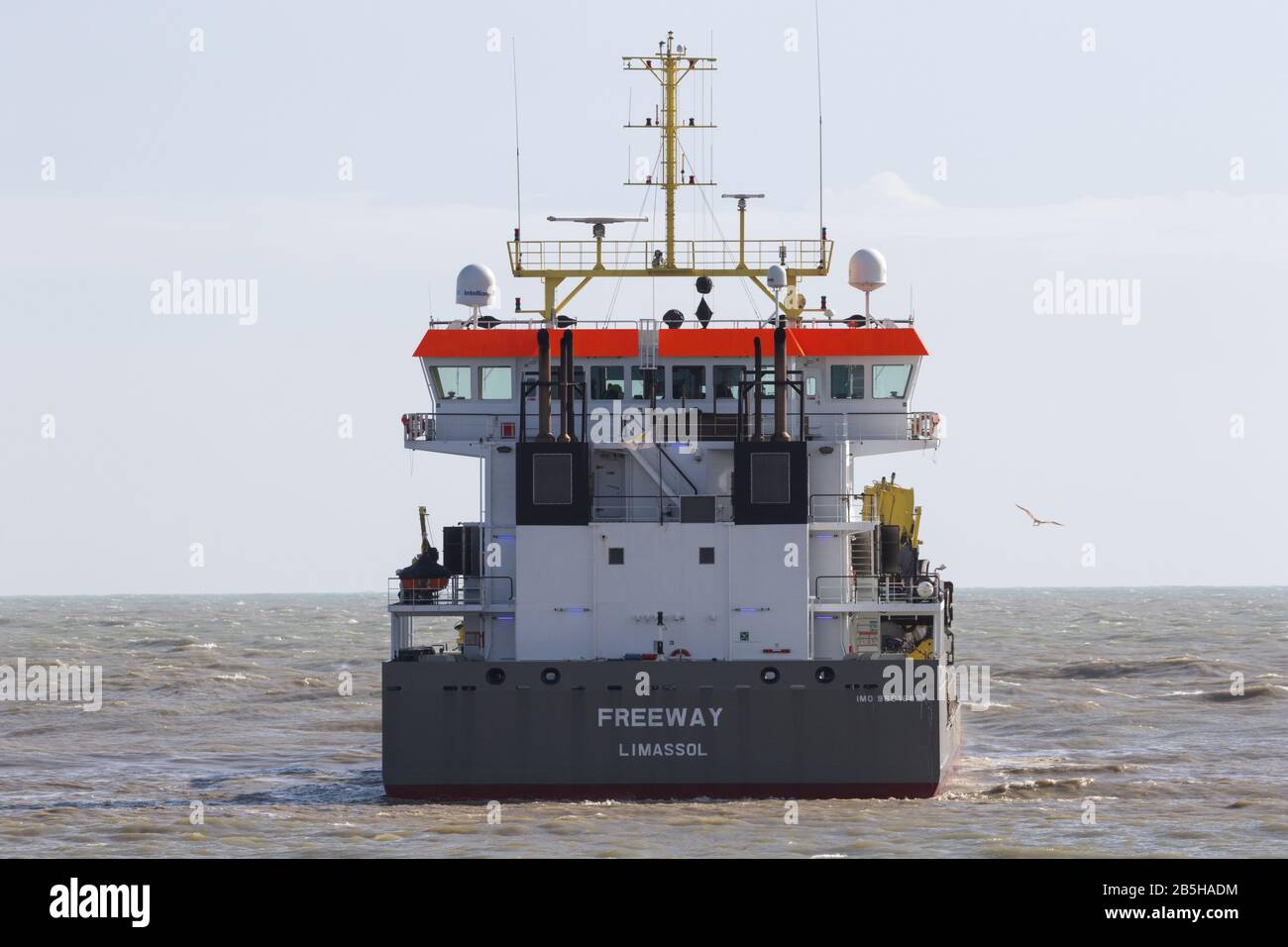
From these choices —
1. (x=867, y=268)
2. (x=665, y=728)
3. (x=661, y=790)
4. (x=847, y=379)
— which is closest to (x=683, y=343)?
(x=847, y=379)

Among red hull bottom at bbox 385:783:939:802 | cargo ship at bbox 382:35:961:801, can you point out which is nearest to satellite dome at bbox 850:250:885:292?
cargo ship at bbox 382:35:961:801

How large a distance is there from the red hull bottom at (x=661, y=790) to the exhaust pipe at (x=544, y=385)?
17.2 feet

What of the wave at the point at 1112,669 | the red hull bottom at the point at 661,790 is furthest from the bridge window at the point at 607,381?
the wave at the point at 1112,669

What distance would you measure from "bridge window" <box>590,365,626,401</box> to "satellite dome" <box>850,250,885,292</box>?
179 inches

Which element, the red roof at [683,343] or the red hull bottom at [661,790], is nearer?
the red hull bottom at [661,790]

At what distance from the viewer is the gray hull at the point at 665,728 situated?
28.7 metres

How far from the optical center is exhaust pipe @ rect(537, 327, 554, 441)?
29.7 m

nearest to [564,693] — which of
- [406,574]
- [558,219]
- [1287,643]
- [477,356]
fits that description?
[406,574]

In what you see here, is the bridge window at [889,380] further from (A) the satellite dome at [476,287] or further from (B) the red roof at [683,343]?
(A) the satellite dome at [476,287]

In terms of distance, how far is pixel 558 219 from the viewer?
33.2 meters

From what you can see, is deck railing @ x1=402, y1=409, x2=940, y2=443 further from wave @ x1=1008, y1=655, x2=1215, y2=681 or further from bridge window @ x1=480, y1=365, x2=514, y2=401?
wave @ x1=1008, y1=655, x2=1215, y2=681

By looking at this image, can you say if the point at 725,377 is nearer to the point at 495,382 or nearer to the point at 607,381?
the point at 607,381

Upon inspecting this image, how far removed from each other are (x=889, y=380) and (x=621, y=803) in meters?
8.24

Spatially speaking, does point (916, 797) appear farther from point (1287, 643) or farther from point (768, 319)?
point (1287, 643)
